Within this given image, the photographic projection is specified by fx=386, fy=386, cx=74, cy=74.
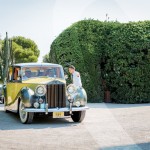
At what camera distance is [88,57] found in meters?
19.4

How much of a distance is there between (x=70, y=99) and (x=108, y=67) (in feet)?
27.8

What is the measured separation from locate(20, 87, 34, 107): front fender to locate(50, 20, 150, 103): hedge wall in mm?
8079

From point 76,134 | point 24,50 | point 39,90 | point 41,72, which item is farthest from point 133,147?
point 24,50

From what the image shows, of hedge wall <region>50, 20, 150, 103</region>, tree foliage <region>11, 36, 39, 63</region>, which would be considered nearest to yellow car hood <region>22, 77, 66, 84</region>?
hedge wall <region>50, 20, 150, 103</region>

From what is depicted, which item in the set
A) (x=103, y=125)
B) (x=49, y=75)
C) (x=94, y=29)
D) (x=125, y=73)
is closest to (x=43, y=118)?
(x=49, y=75)

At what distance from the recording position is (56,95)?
11.0 metres

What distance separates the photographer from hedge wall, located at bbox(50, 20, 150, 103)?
61.2ft

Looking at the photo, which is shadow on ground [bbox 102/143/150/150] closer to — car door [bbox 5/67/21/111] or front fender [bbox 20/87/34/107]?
front fender [bbox 20/87/34/107]

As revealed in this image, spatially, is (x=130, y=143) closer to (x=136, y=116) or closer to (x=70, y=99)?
(x=70, y=99)

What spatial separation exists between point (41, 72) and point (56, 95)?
159cm

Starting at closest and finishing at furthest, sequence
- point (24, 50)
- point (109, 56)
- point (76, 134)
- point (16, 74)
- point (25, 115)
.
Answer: point (76, 134)
point (25, 115)
point (16, 74)
point (109, 56)
point (24, 50)

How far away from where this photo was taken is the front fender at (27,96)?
10.7 meters

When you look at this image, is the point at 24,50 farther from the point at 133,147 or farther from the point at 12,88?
the point at 133,147

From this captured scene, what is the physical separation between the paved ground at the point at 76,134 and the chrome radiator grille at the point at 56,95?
0.56m
